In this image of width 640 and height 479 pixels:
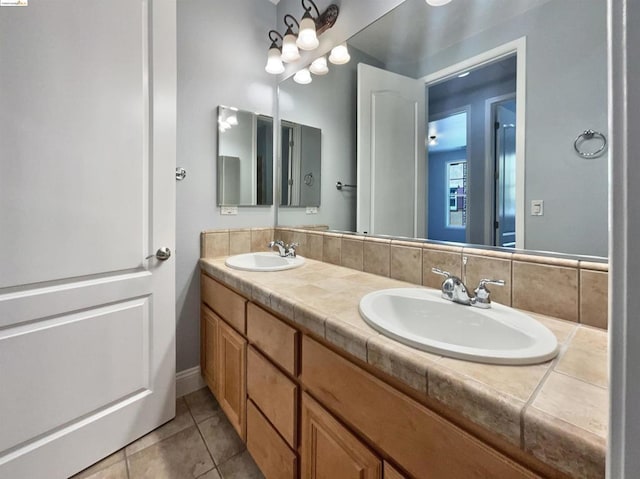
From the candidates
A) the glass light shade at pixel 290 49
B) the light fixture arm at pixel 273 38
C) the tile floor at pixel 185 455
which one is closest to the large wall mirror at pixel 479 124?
the glass light shade at pixel 290 49

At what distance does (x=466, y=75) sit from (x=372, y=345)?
3.50 ft

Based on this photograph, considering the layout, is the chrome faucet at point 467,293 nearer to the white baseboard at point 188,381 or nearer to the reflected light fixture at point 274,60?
the white baseboard at point 188,381

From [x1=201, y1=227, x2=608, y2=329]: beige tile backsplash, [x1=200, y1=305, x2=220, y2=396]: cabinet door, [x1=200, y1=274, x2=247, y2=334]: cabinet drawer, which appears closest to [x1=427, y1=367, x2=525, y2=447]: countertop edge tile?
[x1=201, y1=227, x2=608, y2=329]: beige tile backsplash

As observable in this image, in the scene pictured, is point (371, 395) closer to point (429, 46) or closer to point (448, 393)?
point (448, 393)

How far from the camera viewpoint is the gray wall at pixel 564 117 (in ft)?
2.54

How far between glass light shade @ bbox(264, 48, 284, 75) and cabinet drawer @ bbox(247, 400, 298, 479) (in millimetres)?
1904

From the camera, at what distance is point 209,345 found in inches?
62.6

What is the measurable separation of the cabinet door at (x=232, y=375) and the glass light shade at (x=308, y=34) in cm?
161

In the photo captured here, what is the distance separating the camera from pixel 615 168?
263 millimetres

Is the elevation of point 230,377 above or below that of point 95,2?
below

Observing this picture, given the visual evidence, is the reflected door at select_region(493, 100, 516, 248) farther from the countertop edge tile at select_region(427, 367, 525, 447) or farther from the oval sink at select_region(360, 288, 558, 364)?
the countertop edge tile at select_region(427, 367, 525, 447)

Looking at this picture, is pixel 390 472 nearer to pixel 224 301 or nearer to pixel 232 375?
pixel 232 375

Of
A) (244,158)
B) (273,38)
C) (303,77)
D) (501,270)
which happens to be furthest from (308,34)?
(501,270)

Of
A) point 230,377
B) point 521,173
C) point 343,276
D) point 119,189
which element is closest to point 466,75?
point 521,173
